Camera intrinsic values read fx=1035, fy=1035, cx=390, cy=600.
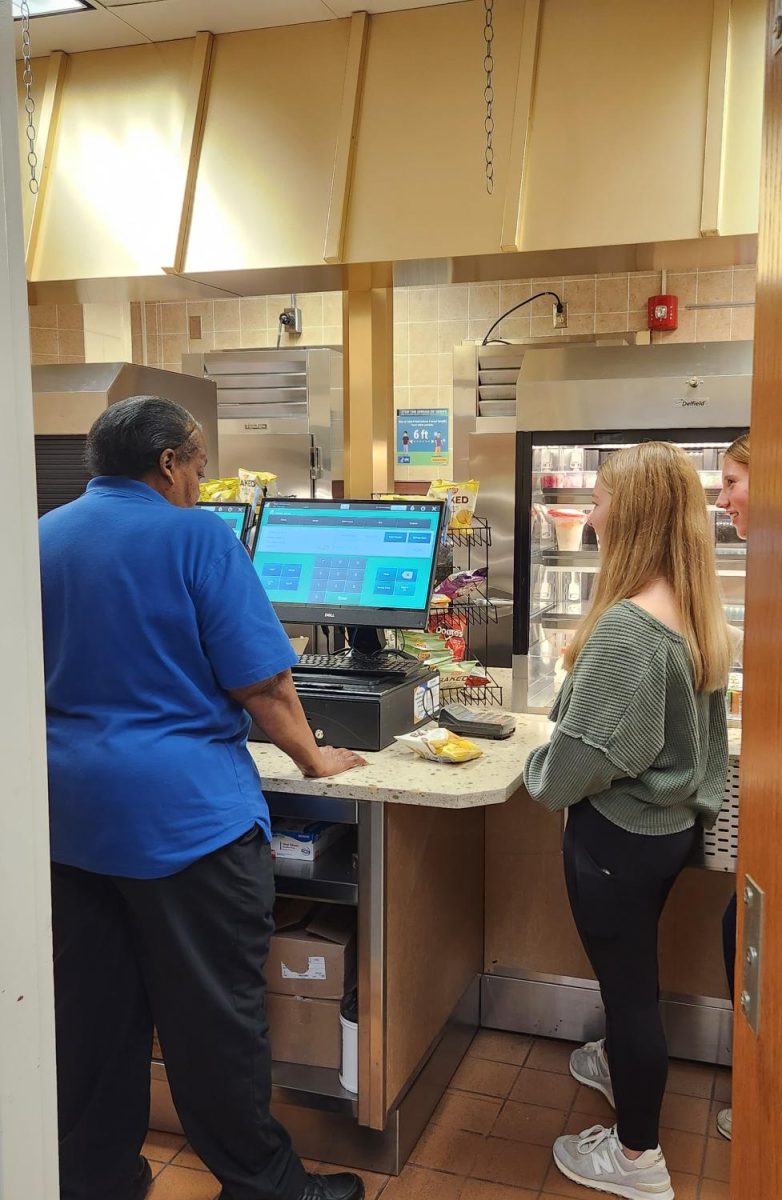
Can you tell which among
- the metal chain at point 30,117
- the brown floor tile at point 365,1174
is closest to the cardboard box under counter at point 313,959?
the brown floor tile at point 365,1174

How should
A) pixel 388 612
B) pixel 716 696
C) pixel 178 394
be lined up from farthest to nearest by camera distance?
pixel 178 394
pixel 388 612
pixel 716 696

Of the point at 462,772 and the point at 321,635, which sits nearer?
the point at 462,772

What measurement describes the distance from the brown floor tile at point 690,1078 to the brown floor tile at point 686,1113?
0.03 metres

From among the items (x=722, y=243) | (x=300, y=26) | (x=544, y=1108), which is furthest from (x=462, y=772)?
(x=300, y=26)

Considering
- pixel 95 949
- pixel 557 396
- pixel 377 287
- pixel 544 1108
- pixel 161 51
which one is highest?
pixel 161 51

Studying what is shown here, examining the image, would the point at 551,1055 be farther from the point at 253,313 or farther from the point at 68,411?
the point at 253,313

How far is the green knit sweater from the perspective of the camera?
7.04ft

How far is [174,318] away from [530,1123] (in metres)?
5.61

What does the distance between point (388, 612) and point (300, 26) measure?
1833 mm

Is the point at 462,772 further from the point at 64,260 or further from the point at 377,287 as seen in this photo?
the point at 64,260

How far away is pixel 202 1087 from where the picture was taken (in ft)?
6.89

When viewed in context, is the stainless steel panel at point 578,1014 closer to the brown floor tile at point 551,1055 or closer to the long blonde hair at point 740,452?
the brown floor tile at point 551,1055

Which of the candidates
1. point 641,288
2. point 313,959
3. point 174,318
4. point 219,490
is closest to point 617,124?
point 219,490

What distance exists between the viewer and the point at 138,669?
195cm
